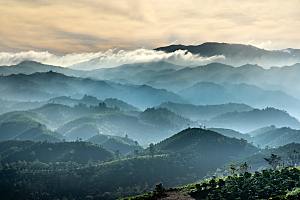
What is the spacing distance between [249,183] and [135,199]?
47332 mm

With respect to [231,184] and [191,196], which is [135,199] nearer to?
[191,196]

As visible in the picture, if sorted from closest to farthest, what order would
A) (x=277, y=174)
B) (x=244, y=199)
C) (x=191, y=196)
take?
(x=244, y=199) → (x=191, y=196) → (x=277, y=174)

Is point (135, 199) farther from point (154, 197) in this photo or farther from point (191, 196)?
point (191, 196)

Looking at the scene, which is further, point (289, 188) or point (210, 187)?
point (210, 187)

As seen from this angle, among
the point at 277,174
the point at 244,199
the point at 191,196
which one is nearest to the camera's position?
the point at 244,199

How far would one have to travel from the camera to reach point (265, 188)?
161 metres

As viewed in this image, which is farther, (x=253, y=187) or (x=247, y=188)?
(x=247, y=188)

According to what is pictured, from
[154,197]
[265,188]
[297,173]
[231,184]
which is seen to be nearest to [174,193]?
[154,197]

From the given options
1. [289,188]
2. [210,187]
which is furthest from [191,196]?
[289,188]

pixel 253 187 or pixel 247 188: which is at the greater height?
pixel 253 187

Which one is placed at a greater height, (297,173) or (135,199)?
(297,173)

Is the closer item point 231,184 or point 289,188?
point 289,188

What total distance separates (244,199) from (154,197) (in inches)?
1425

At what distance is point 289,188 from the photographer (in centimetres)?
15988
